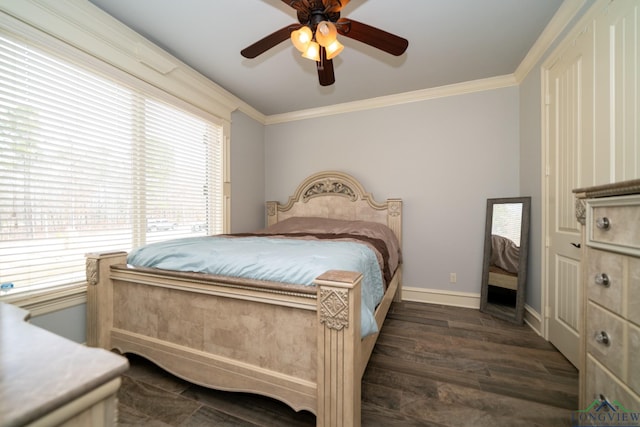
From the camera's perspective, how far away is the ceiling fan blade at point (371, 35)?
149 centimetres

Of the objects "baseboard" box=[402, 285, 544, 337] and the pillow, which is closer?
the pillow

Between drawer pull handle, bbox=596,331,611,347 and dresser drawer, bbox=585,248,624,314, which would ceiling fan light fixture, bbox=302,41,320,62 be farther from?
drawer pull handle, bbox=596,331,611,347

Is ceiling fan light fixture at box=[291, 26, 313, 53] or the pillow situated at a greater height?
ceiling fan light fixture at box=[291, 26, 313, 53]

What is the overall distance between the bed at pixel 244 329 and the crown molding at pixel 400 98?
2.61 meters

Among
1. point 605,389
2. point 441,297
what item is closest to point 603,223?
point 605,389

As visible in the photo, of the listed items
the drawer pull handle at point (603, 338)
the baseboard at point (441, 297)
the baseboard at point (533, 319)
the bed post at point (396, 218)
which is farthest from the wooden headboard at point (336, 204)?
the drawer pull handle at point (603, 338)

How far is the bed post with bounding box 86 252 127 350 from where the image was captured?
5.45ft

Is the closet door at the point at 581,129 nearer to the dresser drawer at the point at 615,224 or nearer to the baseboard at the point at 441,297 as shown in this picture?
the dresser drawer at the point at 615,224

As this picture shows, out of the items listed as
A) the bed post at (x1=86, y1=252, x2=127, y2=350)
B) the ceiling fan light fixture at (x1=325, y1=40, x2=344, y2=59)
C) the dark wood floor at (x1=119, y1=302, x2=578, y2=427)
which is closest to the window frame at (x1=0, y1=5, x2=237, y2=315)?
the bed post at (x1=86, y1=252, x2=127, y2=350)

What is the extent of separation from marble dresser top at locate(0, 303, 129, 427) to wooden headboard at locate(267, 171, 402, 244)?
9.77 ft

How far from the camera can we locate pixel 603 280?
95 centimetres

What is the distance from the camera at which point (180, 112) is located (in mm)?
2633

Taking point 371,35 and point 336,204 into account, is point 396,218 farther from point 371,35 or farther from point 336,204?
point 371,35

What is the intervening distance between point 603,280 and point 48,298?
301 centimetres
